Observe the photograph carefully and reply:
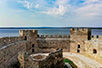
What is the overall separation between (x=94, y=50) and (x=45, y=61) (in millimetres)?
12456

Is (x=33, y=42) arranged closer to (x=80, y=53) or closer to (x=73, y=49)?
(x=73, y=49)

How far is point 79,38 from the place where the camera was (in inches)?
856

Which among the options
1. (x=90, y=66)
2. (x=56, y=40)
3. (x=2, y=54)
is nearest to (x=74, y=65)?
(x=90, y=66)

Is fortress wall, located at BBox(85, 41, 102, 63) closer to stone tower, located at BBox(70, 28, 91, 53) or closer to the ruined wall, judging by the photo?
stone tower, located at BBox(70, 28, 91, 53)

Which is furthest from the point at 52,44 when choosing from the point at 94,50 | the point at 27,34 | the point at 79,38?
the point at 94,50

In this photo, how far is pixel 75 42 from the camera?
2220 centimetres

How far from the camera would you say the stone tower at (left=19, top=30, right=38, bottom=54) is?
21297 mm

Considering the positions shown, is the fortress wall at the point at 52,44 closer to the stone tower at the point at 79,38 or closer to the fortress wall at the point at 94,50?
the stone tower at the point at 79,38

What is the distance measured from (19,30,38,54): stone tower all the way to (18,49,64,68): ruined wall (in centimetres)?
1045

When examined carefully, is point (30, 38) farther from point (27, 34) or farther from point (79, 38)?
point (79, 38)

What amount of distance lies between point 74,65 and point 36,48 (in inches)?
422

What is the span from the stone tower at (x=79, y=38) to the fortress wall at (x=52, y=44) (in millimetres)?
1266

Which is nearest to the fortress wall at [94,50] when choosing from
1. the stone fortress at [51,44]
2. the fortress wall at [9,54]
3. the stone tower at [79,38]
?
the stone fortress at [51,44]

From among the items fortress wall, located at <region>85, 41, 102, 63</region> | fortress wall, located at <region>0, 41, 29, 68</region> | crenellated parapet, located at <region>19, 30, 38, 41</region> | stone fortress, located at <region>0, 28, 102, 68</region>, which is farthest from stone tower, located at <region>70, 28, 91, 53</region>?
fortress wall, located at <region>0, 41, 29, 68</region>
